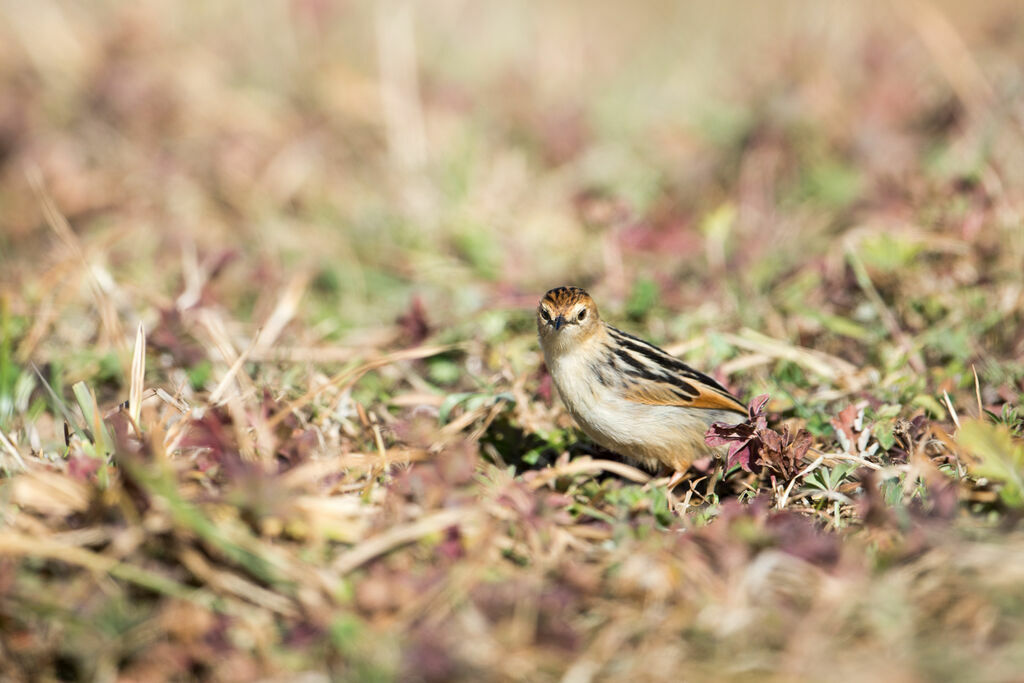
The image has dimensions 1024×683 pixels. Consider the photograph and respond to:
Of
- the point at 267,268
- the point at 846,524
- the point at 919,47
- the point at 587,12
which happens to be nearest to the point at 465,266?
the point at 267,268

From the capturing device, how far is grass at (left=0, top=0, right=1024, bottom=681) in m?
3.19

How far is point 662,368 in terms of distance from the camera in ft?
15.7

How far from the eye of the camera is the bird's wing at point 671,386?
468 centimetres

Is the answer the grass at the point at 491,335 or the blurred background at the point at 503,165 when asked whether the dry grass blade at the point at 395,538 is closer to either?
the grass at the point at 491,335

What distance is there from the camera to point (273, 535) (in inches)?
137

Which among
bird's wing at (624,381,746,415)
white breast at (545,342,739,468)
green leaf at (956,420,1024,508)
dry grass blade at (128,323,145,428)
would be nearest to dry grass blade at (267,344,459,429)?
dry grass blade at (128,323,145,428)

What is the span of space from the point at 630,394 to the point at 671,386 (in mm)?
210

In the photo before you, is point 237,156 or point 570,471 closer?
point 570,471

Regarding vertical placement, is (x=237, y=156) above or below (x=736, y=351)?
above

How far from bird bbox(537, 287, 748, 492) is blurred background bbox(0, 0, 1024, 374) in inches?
46.0

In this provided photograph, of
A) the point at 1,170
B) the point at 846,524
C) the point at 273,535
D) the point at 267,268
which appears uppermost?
the point at 1,170

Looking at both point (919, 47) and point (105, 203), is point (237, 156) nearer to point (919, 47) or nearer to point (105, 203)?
point (105, 203)

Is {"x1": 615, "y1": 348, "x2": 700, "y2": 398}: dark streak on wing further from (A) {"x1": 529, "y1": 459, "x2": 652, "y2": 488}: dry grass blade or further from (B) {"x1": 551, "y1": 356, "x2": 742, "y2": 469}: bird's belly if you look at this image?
(A) {"x1": 529, "y1": 459, "x2": 652, "y2": 488}: dry grass blade

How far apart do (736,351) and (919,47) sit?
4815 millimetres
